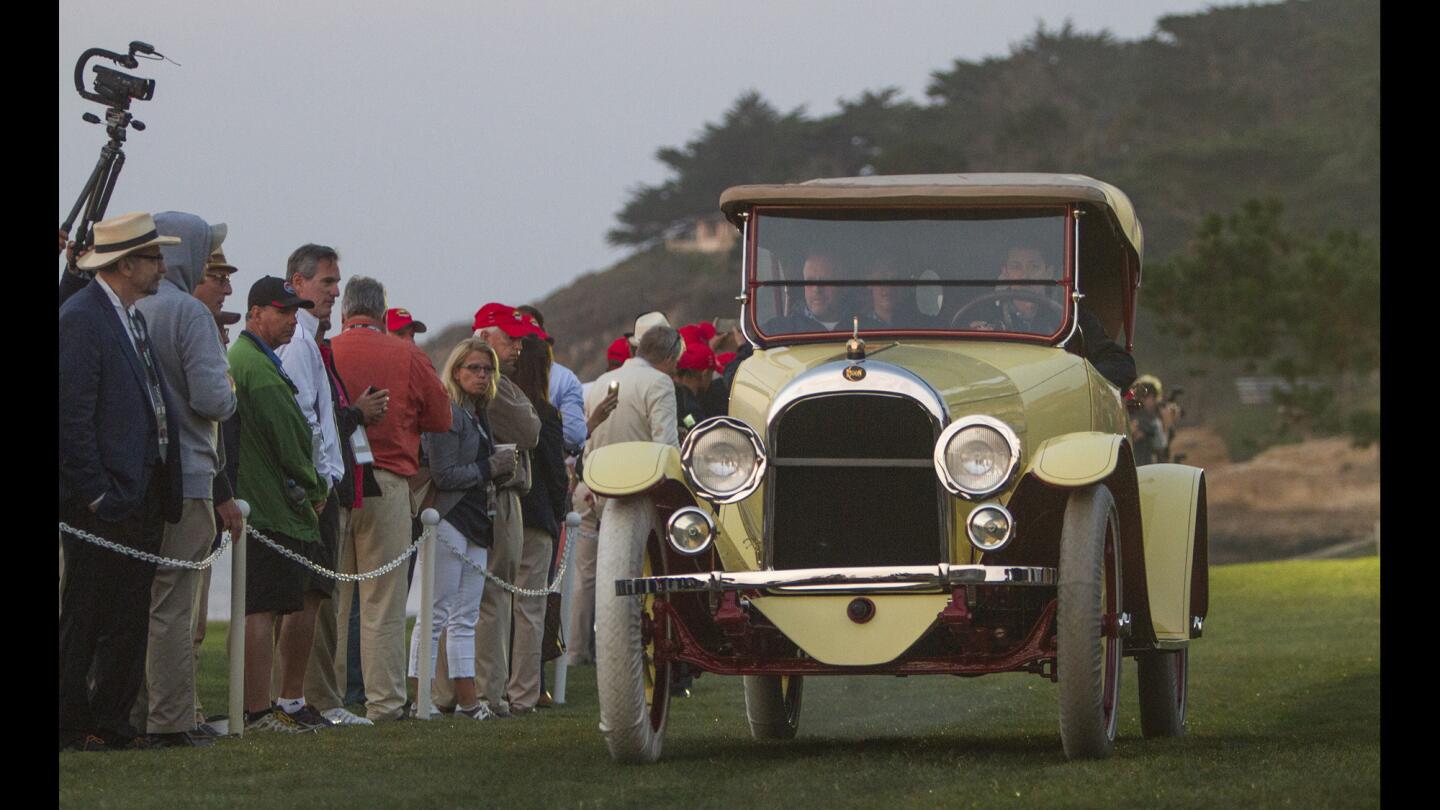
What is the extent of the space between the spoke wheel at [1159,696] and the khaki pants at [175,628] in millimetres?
4395

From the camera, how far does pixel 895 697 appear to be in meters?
14.4

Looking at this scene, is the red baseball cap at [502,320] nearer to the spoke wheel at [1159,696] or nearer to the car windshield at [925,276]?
the car windshield at [925,276]

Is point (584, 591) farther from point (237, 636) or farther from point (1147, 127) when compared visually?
point (1147, 127)

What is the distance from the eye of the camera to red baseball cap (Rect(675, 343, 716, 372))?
16344 mm

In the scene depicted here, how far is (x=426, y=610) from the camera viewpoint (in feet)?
41.3

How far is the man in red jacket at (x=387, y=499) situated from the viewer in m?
12.3

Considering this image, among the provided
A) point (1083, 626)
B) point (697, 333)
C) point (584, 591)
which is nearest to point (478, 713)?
point (584, 591)

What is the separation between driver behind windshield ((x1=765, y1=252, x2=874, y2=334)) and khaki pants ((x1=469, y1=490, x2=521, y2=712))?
320cm

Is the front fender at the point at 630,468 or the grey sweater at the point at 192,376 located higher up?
the grey sweater at the point at 192,376

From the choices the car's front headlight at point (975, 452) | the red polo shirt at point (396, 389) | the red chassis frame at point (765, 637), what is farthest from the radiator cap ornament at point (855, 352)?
the red polo shirt at point (396, 389)

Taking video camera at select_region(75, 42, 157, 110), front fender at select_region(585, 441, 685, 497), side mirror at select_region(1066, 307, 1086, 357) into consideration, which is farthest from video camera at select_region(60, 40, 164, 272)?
side mirror at select_region(1066, 307, 1086, 357)

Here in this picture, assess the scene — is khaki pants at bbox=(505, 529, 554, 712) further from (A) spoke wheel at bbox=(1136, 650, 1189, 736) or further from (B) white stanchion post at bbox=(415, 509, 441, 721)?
(A) spoke wheel at bbox=(1136, 650, 1189, 736)

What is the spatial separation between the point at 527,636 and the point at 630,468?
4307mm

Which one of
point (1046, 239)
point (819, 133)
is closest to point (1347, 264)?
point (1046, 239)
